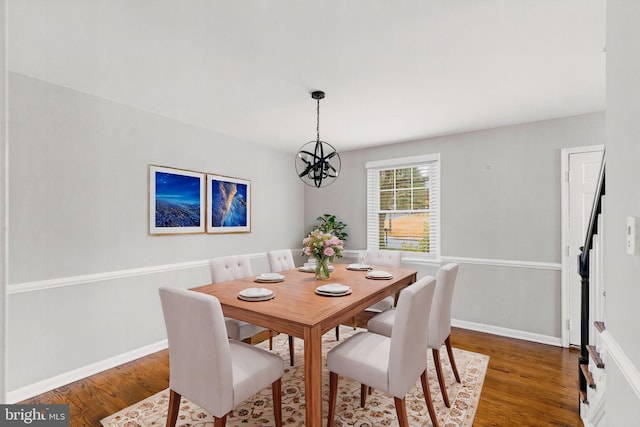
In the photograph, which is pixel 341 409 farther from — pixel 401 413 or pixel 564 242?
pixel 564 242

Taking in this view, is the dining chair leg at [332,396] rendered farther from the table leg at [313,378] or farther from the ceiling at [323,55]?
the ceiling at [323,55]

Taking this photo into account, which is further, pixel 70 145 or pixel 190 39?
pixel 70 145

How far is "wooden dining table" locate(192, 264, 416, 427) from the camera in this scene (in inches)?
64.4

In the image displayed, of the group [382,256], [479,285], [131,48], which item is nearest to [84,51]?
[131,48]

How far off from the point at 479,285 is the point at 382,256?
4.19ft

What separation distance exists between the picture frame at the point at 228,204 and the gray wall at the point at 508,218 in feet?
8.09

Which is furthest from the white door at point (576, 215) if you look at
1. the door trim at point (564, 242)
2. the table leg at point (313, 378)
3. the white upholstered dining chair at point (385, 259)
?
the table leg at point (313, 378)

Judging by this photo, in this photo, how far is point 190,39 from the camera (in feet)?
6.44

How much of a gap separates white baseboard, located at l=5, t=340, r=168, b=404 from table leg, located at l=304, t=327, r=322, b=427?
2.29 meters

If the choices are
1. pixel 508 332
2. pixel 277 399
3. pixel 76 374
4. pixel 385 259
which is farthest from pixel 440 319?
pixel 76 374

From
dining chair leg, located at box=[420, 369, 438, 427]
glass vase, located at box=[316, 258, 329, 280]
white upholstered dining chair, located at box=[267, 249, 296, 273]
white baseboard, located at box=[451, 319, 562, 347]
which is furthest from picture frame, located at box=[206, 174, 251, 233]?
white baseboard, located at box=[451, 319, 562, 347]

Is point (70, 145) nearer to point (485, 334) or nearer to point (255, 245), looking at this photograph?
point (255, 245)

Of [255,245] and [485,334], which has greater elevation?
[255,245]

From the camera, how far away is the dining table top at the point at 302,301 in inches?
69.8
